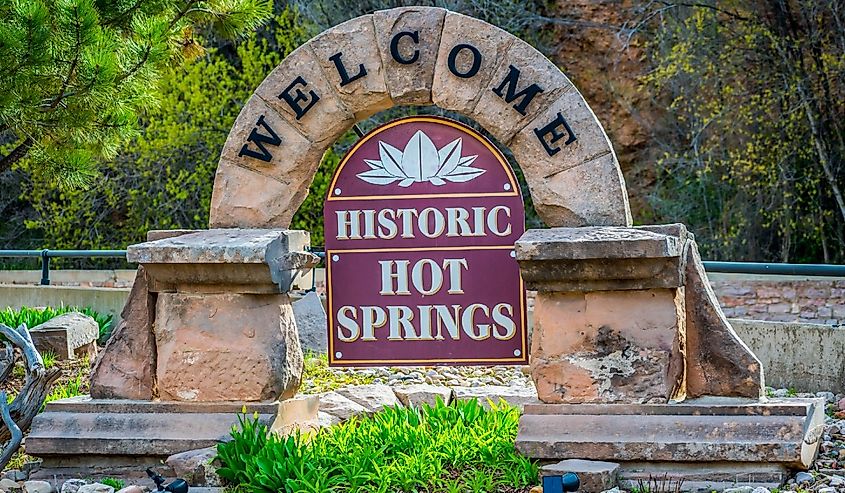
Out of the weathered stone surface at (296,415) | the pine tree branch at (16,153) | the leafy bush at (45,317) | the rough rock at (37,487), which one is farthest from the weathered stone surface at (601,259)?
the leafy bush at (45,317)

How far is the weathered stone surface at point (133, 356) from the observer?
6090 millimetres

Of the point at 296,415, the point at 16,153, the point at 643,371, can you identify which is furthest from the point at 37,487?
the point at 643,371

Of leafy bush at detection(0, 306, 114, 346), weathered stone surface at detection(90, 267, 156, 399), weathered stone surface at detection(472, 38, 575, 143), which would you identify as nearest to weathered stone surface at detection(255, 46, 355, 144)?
weathered stone surface at detection(472, 38, 575, 143)

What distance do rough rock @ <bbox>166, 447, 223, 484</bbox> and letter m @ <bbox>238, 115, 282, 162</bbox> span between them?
5.18ft

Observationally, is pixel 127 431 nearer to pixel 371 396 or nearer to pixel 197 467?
pixel 197 467

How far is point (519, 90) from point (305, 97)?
1.14 meters

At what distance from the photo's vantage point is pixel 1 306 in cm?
1267

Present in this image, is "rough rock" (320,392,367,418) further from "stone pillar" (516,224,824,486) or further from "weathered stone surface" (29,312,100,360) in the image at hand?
"weathered stone surface" (29,312,100,360)

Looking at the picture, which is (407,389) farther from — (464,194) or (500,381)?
(464,194)

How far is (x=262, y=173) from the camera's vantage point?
6102 millimetres

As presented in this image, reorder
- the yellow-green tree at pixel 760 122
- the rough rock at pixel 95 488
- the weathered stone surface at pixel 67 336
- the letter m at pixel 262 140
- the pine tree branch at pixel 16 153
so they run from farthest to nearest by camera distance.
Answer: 1. the yellow-green tree at pixel 760 122
2. the weathered stone surface at pixel 67 336
3. the pine tree branch at pixel 16 153
4. the letter m at pixel 262 140
5. the rough rock at pixel 95 488

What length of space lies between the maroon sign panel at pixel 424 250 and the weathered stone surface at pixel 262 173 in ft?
0.71

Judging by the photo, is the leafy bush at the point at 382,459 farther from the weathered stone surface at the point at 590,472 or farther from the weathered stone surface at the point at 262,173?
the weathered stone surface at the point at 262,173

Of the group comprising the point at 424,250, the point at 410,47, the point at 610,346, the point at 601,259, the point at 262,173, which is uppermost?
the point at 410,47
